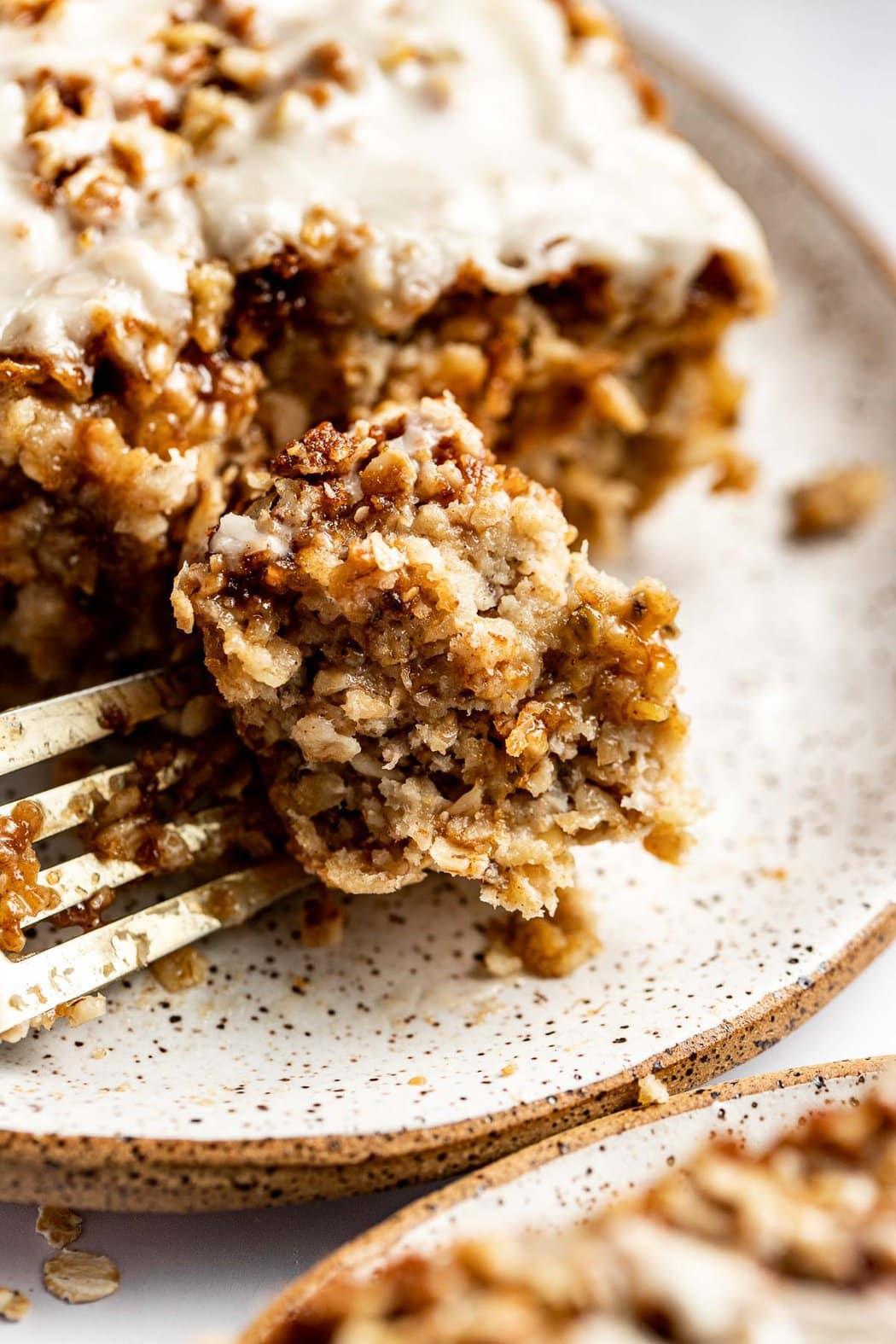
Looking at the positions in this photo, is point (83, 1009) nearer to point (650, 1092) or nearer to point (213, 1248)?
point (213, 1248)

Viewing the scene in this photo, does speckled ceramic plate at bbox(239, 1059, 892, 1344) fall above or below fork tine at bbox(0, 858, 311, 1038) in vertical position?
above

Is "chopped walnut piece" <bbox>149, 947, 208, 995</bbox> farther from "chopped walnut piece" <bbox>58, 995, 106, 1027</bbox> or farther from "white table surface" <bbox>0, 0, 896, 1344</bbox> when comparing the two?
"white table surface" <bbox>0, 0, 896, 1344</bbox>

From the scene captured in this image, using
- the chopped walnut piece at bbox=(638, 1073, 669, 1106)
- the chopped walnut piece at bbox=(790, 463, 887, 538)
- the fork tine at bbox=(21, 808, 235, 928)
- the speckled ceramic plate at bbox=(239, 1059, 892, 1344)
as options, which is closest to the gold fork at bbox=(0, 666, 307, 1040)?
the fork tine at bbox=(21, 808, 235, 928)

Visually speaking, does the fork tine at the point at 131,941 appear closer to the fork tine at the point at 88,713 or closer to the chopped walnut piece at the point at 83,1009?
the chopped walnut piece at the point at 83,1009

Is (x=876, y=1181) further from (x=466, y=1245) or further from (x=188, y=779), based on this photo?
(x=188, y=779)

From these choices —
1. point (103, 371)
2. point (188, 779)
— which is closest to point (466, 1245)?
point (188, 779)

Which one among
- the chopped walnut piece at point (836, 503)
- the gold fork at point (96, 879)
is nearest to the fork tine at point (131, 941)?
the gold fork at point (96, 879)

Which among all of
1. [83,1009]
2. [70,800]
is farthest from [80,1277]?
[70,800]
